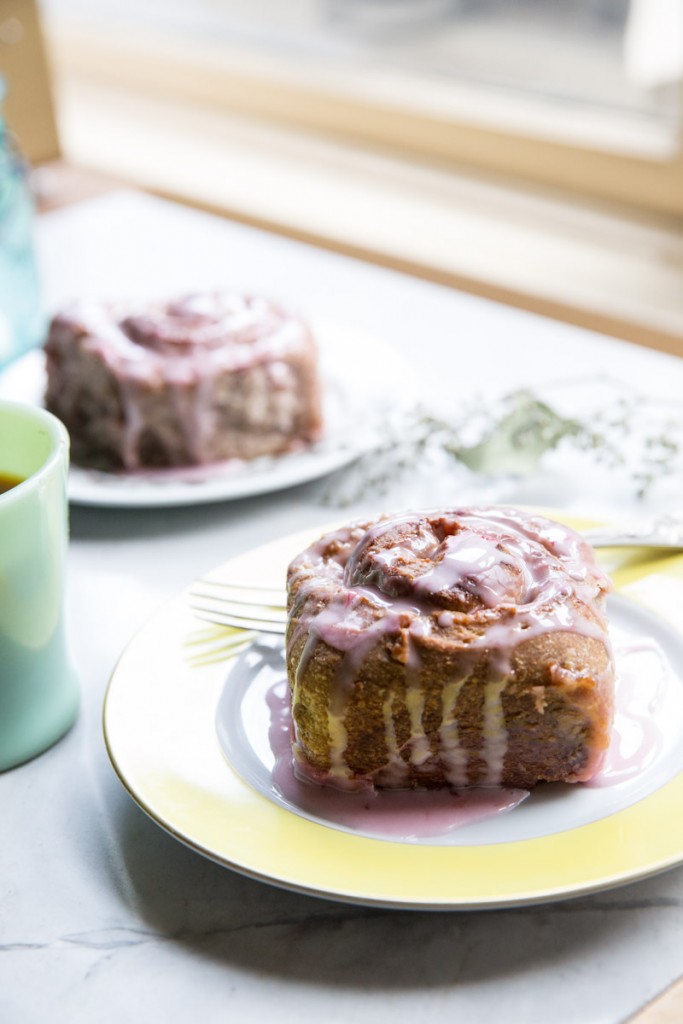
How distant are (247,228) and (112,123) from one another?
63.2 inches

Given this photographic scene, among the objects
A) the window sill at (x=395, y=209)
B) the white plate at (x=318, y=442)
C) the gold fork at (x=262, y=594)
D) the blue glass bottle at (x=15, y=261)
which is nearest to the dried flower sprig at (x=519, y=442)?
the white plate at (x=318, y=442)

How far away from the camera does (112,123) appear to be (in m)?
3.27

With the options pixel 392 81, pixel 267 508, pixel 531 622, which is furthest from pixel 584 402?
pixel 392 81

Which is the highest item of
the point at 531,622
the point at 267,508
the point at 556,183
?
the point at 531,622

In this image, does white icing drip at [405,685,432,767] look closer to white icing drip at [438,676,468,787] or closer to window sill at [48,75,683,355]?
white icing drip at [438,676,468,787]

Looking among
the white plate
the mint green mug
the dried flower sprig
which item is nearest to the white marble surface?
the mint green mug

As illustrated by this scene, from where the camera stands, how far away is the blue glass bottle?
4.71ft

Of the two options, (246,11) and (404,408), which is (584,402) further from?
(246,11)

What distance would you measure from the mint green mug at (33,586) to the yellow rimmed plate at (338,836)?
2.2 inches

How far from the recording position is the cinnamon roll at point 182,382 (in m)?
1.19

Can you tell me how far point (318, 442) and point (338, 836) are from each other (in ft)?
A: 1.93

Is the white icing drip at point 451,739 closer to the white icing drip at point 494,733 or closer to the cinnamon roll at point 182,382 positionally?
the white icing drip at point 494,733

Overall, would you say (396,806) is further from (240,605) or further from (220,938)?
(240,605)

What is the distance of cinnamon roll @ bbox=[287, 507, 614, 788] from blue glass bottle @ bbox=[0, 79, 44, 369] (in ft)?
2.68
